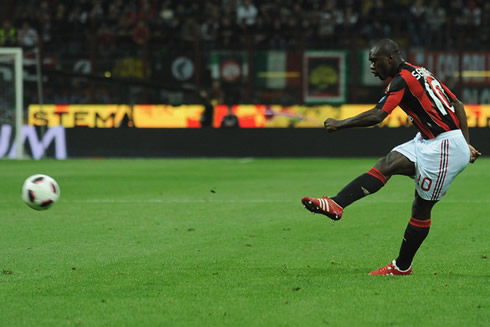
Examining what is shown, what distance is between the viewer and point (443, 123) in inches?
259

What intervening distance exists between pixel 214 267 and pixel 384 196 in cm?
725

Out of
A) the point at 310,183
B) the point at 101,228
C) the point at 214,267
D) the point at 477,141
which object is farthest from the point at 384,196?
the point at 477,141

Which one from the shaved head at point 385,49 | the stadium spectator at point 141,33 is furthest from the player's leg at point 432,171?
the stadium spectator at point 141,33

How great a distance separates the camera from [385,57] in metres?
6.51

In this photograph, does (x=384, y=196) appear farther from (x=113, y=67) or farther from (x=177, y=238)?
(x=113, y=67)

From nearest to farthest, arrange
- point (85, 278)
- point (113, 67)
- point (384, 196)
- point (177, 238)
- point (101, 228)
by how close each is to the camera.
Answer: point (85, 278), point (177, 238), point (101, 228), point (384, 196), point (113, 67)

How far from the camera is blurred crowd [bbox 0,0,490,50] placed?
25594mm

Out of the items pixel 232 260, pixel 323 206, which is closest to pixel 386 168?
pixel 323 206

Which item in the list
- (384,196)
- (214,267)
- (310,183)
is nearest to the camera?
(214,267)

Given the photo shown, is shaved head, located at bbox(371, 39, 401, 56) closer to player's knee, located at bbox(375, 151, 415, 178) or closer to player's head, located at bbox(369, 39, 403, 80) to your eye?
player's head, located at bbox(369, 39, 403, 80)

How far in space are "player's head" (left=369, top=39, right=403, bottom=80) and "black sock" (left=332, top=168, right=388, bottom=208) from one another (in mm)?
751

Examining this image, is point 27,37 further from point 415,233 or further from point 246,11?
point 415,233

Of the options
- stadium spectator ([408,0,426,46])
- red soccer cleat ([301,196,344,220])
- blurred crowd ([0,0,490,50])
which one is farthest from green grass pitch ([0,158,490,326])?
blurred crowd ([0,0,490,50])

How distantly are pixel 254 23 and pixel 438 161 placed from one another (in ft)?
68.3
